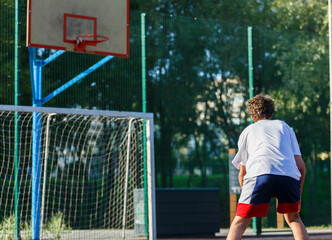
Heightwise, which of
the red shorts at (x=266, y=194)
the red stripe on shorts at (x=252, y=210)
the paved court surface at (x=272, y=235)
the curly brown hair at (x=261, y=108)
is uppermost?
the curly brown hair at (x=261, y=108)

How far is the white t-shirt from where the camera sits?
4.93m

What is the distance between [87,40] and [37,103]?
1371mm

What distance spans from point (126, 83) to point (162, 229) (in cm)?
282

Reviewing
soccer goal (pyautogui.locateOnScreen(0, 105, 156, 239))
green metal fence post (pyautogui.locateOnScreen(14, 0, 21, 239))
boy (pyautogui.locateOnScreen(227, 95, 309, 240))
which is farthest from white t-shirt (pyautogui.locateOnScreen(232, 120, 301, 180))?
green metal fence post (pyautogui.locateOnScreen(14, 0, 21, 239))

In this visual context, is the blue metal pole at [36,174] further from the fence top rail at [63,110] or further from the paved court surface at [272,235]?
the paved court surface at [272,235]

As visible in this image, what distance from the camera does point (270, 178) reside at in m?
4.90

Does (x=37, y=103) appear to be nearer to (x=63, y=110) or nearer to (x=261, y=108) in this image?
(x=63, y=110)

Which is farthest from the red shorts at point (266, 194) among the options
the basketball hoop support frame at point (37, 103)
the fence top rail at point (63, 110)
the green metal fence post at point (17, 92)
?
the green metal fence post at point (17, 92)

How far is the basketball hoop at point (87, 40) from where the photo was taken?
9.35 m

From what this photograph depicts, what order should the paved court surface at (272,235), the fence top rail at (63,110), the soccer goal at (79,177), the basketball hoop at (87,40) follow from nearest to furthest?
the fence top rail at (63,110)
the basketball hoop at (87,40)
the soccer goal at (79,177)
the paved court surface at (272,235)

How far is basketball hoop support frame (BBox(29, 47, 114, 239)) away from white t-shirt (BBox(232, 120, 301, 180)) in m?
4.69

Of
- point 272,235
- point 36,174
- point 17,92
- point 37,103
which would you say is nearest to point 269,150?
point 36,174

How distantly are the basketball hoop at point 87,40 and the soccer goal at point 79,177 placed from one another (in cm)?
126

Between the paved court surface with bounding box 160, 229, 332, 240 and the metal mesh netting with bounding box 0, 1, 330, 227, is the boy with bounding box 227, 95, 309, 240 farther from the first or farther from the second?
the paved court surface with bounding box 160, 229, 332, 240
